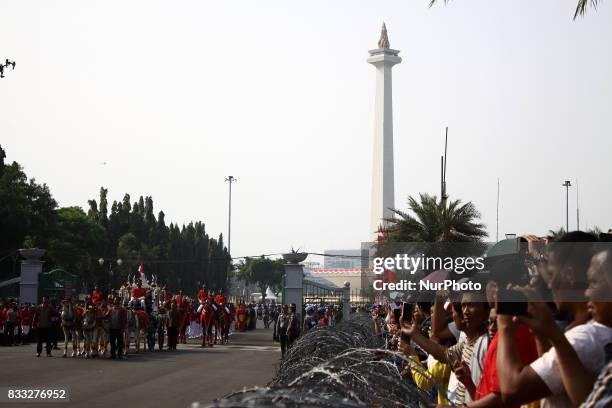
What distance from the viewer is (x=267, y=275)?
6521 inches

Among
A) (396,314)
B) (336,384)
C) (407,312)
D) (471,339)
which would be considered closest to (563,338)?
(336,384)

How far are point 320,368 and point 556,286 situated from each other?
211 centimetres

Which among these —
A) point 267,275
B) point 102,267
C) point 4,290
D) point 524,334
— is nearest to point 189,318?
point 4,290

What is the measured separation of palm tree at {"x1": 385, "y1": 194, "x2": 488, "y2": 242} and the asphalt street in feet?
26.1

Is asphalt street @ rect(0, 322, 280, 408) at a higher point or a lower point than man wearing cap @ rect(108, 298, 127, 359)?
lower

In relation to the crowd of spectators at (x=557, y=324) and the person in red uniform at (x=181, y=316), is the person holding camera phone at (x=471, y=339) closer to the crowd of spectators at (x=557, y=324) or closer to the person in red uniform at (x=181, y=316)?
the crowd of spectators at (x=557, y=324)

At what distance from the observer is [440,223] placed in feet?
118

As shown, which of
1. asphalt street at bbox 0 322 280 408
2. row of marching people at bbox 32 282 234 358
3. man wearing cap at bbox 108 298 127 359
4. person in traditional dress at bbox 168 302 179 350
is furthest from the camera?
person in traditional dress at bbox 168 302 179 350

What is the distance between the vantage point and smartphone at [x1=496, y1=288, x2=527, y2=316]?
158 inches

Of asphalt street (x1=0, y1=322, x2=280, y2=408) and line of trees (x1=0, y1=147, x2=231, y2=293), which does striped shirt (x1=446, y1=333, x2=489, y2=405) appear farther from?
line of trees (x1=0, y1=147, x2=231, y2=293)

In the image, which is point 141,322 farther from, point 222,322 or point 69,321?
point 222,322

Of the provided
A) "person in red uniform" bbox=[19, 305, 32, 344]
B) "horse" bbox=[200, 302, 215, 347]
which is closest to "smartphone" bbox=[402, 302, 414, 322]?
"horse" bbox=[200, 302, 215, 347]

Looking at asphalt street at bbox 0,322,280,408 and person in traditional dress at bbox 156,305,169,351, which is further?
person in traditional dress at bbox 156,305,169,351

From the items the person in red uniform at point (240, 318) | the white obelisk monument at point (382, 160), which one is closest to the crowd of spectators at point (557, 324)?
the person in red uniform at point (240, 318)
